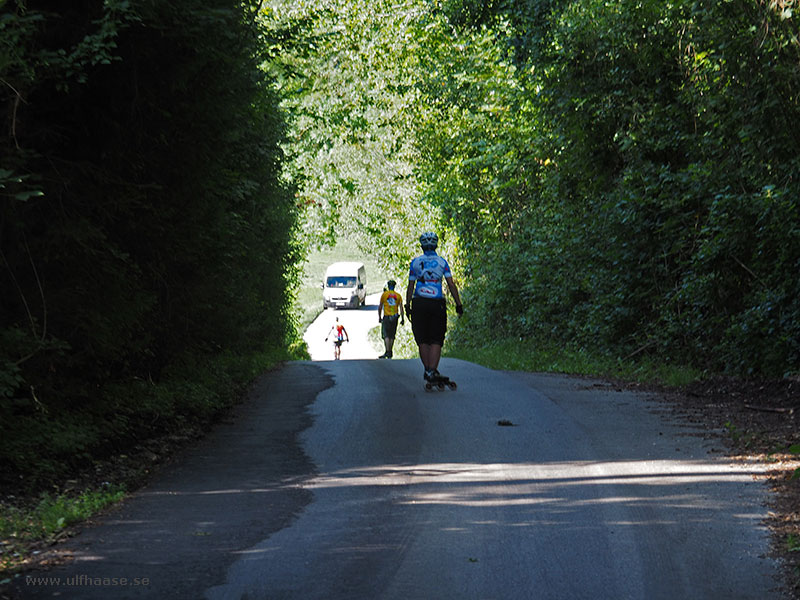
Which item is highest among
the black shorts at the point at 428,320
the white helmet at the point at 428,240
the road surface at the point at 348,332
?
the white helmet at the point at 428,240

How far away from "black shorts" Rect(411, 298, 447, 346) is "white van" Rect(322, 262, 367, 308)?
6660 cm

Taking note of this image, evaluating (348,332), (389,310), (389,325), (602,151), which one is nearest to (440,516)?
(602,151)

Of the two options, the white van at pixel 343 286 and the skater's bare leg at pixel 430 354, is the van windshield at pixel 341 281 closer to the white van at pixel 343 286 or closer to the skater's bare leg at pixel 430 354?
the white van at pixel 343 286

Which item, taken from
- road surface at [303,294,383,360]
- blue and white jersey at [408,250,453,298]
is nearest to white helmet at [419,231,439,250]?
blue and white jersey at [408,250,453,298]

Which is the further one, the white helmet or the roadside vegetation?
the white helmet

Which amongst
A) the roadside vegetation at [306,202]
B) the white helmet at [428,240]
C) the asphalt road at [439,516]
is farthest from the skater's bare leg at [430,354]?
the roadside vegetation at [306,202]

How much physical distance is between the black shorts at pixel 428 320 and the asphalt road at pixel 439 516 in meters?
2.60

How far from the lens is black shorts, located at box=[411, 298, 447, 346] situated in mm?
14680

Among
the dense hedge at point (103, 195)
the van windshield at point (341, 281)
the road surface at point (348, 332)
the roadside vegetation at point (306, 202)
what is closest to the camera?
the dense hedge at point (103, 195)

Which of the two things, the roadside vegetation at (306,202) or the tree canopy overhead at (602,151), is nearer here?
the roadside vegetation at (306,202)

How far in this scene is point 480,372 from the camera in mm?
17719

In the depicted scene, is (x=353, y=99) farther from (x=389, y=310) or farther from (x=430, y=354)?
(x=430, y=354)

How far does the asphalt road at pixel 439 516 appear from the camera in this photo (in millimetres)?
5625

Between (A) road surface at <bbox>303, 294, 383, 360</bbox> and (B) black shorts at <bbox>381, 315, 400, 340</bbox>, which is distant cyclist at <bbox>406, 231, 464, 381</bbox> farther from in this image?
(A) road surface at <bbox>303, 294, 383, 360</bbox>
